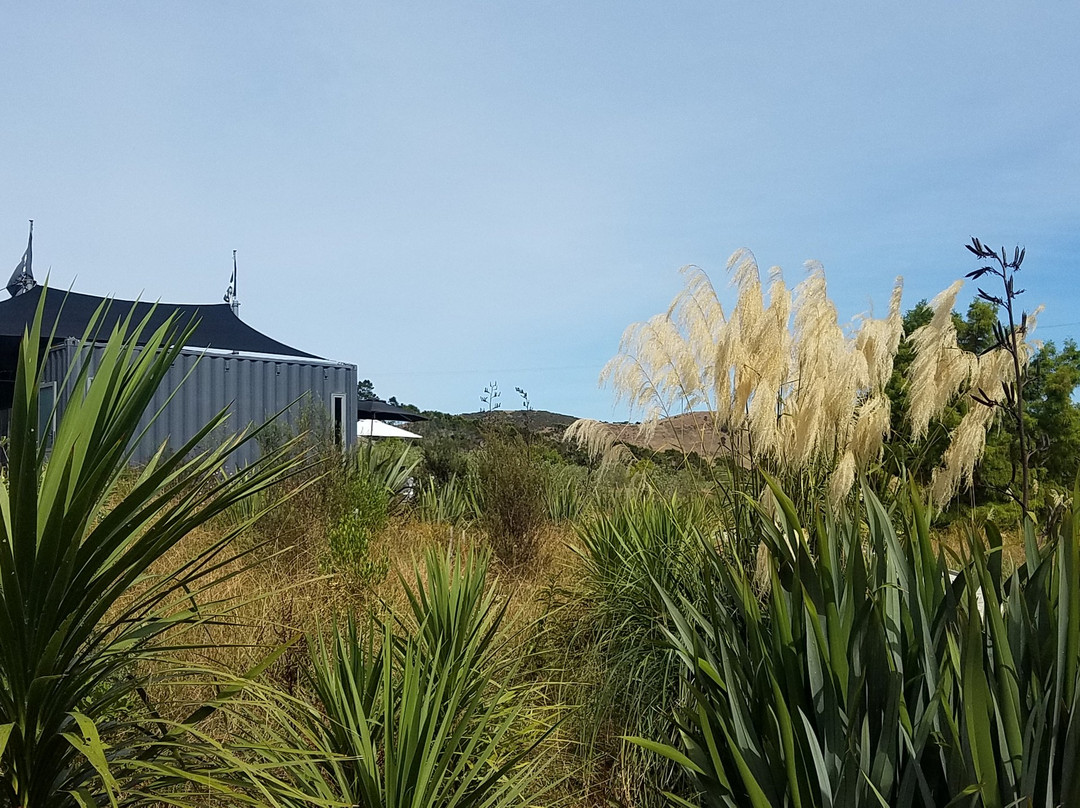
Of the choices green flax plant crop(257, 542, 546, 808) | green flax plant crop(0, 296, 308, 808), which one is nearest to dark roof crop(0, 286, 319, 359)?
green flax plant crop(257, 542, 546, 808)

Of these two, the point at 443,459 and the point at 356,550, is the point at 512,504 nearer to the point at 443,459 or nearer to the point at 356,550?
the point at 356,550

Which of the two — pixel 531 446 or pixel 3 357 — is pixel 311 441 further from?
pixel 3 357

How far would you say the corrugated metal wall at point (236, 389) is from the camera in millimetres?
13195

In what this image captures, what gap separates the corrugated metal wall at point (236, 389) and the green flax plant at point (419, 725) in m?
9.22

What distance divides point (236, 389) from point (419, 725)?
1287 cm

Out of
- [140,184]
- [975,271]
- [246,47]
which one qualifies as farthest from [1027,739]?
[140,184]

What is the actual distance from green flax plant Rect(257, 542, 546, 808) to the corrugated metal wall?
922 centimetres

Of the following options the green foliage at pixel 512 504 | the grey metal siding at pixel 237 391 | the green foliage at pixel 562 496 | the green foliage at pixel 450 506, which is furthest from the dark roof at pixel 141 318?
the green foliage at pixel 512 504

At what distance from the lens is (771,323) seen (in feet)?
13.5

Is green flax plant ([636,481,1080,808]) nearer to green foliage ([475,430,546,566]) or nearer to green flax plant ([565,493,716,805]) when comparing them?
green flax plant ([565,493,716,805])

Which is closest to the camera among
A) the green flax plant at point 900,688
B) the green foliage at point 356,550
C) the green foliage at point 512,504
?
the green flax plant at point 900,688

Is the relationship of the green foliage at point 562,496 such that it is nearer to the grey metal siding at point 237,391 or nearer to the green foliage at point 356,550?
the green foliage at point 356,550

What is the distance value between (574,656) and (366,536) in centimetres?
202

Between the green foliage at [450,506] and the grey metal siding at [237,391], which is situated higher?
the grey metal siding at [237,391]
